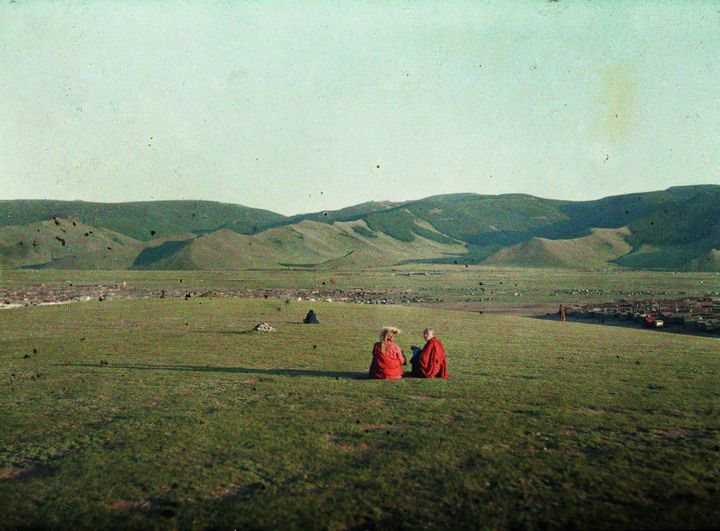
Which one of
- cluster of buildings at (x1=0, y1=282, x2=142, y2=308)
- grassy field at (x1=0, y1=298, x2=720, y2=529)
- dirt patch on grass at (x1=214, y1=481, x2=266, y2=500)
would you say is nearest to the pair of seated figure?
grassy field at (x1=0, y1=298, x2=720, y2=529)

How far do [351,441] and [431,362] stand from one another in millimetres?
5923

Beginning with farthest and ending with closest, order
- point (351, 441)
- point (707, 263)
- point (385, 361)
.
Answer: point (707, 263)
point (385, 361)
point (351, 441)

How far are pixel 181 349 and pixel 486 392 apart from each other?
1260 cm

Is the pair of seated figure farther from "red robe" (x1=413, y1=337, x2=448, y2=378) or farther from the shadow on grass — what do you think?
the shadow on grass

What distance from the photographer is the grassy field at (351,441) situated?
7.61 metres

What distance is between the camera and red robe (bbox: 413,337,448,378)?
15.9 m

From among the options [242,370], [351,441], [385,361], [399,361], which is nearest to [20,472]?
[351,441]

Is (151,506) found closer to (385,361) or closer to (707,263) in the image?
(385,361)

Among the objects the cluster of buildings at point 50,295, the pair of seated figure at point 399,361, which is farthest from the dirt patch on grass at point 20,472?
the cluster of buildings at point 50,295

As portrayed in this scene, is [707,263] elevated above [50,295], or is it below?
above

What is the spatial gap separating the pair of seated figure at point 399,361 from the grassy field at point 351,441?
1.58 feet

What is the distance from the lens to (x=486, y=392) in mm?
14195

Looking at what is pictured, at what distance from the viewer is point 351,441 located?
10.4 metres

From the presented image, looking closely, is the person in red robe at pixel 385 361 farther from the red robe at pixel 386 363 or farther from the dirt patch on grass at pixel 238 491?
the dirt patch on grass at pixel 238 491
